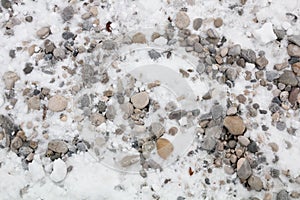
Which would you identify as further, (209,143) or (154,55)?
(154,55)

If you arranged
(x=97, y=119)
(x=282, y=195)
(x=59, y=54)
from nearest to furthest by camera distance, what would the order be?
(x=282, y=195) < (x=97, y=119) < (x=59, y=54)

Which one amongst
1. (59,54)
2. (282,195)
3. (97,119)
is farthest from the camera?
(59,54)

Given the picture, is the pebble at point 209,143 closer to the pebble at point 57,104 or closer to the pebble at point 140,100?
the pebble at point 140,100

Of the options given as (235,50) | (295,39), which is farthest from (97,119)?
(295,39)

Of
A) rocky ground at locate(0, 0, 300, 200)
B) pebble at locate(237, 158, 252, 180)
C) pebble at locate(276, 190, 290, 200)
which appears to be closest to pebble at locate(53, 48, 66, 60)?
rocky ground at locate(0, 0, 300, 200)

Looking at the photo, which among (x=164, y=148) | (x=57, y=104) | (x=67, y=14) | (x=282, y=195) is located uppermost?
(x=67, y=14)

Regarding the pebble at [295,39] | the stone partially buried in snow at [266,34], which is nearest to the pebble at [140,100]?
the stone partially buried in snow at [266,34]

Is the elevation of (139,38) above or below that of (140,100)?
above

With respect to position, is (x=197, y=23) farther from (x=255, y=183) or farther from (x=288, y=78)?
(x=255, y=183)
